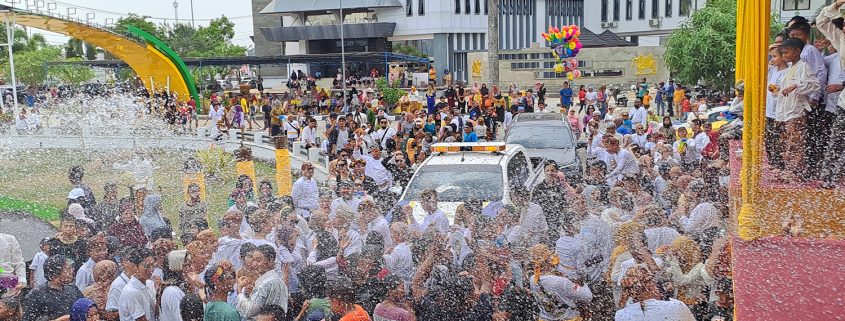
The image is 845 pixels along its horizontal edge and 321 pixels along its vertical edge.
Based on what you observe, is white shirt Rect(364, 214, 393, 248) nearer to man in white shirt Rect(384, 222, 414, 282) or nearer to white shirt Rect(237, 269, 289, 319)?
man in white shirt Rect(384, 222, 414, 282)

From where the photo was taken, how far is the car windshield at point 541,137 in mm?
14422

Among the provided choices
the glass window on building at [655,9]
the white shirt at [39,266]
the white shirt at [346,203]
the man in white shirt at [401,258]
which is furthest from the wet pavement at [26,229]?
the glass window on building at [655,9]

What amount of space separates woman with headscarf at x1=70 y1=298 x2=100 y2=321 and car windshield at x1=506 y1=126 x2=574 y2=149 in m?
9.87

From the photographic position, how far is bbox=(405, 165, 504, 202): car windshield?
9.77m

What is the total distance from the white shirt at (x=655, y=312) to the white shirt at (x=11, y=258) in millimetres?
5101

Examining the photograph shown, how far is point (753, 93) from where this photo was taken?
3355 mm

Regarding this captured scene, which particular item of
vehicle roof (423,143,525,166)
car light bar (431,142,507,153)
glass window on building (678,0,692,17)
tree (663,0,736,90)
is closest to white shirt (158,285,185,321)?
vehicle roof (423,143,525,166)

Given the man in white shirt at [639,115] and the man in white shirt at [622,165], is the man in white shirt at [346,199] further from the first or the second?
the man in white shirt at [639,115]

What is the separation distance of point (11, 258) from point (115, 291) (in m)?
1.91

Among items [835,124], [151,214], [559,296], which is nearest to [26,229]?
[151,214]

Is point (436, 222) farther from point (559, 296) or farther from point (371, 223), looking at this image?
point (559, 296)

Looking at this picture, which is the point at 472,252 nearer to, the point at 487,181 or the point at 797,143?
the point at 797,143

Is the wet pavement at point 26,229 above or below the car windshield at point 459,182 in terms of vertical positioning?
below

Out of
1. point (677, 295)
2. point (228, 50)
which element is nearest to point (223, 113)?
point (677, 295)
